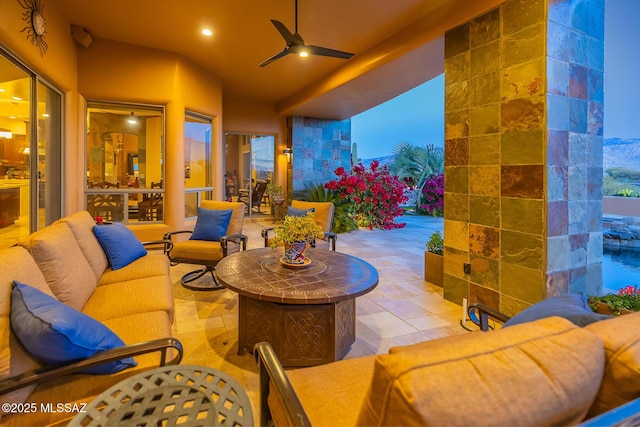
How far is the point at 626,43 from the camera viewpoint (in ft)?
10.3

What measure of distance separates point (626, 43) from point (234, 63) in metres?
5.17

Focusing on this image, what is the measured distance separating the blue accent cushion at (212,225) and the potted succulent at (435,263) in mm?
2428

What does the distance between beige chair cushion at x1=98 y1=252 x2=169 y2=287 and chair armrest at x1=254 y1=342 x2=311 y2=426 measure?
1743 millimetres

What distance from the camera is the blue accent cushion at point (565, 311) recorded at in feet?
3.49

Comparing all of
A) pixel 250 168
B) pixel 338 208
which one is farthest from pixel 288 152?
pixel 338 208

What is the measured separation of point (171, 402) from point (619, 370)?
119cm

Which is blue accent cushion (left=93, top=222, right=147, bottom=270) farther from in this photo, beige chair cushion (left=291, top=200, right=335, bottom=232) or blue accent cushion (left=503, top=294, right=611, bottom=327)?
blue accent cushion (left=503, top=294, right=611, bottom=327)

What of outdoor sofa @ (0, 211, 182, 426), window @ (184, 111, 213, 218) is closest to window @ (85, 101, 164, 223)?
window @ (184, 111, 213, 218)

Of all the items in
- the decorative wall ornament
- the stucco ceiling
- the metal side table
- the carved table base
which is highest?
the stucco ceiling

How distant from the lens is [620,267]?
336 centimetres

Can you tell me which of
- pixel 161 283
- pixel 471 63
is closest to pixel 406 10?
pixel 471 63

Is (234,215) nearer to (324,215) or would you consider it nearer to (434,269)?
(324,215)

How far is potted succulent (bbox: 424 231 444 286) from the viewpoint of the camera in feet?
12.7

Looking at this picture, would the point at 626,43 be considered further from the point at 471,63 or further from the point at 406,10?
the point at 406,10
